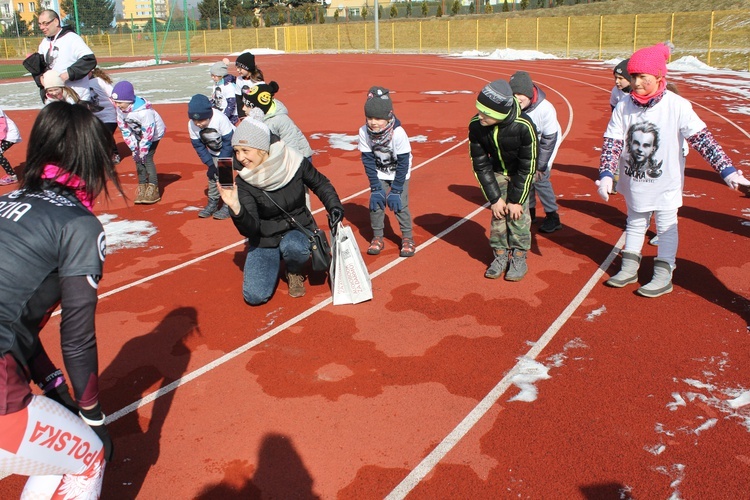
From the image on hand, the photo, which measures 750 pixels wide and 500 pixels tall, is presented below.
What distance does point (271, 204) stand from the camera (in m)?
5.91

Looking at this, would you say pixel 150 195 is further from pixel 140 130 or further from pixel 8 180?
pixel 8 180

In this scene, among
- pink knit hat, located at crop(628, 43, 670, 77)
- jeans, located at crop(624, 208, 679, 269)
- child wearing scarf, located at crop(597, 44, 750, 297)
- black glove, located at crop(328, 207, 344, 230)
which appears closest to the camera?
pink knit hat, located at crop(628, 43, 670, 77)

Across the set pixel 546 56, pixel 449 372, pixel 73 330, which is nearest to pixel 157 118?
pixel 449 372

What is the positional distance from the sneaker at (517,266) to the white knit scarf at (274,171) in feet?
7.59

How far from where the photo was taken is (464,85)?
2417cm

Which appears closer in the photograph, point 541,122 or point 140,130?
point 541,122

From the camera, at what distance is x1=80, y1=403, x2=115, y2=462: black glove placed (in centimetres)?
249

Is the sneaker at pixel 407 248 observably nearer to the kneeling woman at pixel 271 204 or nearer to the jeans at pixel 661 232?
the kneeling woman at pixel 271 204

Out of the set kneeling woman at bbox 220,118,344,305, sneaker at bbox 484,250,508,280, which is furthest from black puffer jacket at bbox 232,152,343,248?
sneaker at bbox 484,250,508,280

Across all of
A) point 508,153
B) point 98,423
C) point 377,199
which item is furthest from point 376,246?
point 98,423

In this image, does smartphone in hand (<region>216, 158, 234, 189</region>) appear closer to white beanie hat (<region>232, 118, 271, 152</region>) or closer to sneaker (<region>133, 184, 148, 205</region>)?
white beanie hat (<region>232, 118, 271, 152</region>)

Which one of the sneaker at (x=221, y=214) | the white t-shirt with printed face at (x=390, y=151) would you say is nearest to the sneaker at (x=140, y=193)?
the sneaker at (x=221, y=214)

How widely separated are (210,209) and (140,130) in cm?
169

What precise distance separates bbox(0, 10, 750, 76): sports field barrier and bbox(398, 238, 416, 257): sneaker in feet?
90.9
